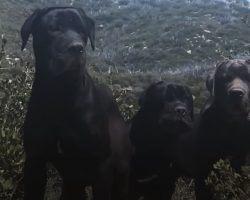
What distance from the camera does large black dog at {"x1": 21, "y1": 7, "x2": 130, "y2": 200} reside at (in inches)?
201

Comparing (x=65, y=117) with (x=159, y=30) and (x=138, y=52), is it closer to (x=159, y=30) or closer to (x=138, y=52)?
(x=138, y=52)

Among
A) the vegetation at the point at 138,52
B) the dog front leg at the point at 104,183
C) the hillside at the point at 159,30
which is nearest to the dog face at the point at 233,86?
the vegetation at the point at 138,52

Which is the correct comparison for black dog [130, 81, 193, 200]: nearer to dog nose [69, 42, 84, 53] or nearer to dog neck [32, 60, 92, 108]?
dog neck [32, 60, 92, 108]

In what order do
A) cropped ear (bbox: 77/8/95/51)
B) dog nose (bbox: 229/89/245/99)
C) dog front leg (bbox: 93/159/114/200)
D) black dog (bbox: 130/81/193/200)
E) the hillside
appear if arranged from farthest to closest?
the hillside
black dog (bbox: 130/81/193/200)
dog nose (bbox: 229/89/245/99)
cropped ear (bbox: 77/8/95/51)
dog front leg (bbox: 93/159/114/200)

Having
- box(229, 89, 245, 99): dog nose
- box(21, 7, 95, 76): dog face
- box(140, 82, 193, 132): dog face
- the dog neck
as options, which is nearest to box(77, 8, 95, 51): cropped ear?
box(21, 7, 95, 76): dog face

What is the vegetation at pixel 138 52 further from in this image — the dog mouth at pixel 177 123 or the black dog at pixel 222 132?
the dog mouth at pixel 177 123

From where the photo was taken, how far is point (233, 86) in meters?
6.36

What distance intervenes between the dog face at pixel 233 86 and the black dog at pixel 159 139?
0.39 metres

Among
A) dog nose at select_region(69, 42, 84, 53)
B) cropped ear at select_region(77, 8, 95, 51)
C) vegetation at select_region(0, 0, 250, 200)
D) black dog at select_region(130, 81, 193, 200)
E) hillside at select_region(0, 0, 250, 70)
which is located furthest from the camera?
hillside at select_region(0, 0, 250, 70)

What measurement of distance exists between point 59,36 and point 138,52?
24.0 meters

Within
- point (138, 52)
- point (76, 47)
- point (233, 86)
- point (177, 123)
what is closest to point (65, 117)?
point (76, 47)

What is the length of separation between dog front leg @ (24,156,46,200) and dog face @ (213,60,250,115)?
2158mm

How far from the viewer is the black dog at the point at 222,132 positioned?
628 centimetres

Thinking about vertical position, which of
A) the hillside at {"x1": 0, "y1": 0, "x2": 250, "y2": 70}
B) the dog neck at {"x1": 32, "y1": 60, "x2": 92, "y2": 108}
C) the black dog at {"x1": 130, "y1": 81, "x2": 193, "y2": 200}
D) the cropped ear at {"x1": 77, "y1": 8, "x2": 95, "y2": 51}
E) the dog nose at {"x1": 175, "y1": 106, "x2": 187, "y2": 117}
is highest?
the cropped ear at {"x1": 77, "y1": 8, "x2": 95, "y2": 51}
